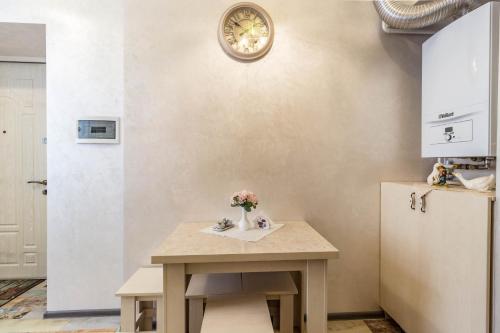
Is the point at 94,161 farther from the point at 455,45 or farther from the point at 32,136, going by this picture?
the point at 455,45

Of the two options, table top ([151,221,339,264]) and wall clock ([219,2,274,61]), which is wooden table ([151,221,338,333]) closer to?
table top ([151,221,339,264])

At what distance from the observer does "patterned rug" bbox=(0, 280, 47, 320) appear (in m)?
2.07

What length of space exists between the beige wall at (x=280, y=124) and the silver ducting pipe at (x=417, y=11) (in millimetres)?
213

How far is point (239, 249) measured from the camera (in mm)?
1344

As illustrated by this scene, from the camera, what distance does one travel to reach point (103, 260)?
6.90 feet

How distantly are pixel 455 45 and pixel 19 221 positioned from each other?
12.6 feet

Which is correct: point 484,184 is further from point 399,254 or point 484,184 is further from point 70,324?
point 70,324

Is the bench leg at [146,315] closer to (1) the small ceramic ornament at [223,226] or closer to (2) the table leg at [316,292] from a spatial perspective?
(1) the small ceramic ornament at [223,226]

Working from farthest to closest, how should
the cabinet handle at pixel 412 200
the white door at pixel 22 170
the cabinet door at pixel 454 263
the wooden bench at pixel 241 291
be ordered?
the white door at pixel 22 170
the cabinet handle at pixel 412 200
the wooden bench at pixel 241 291
the cabinet door at pixel 454 263

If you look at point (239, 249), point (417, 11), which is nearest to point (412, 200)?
point (239, 249)

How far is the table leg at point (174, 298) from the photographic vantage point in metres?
1.28

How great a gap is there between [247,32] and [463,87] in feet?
4.59

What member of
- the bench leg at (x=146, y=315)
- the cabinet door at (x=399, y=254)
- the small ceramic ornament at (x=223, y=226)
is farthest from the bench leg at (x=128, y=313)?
the cabinet door at (x=399, y=254)

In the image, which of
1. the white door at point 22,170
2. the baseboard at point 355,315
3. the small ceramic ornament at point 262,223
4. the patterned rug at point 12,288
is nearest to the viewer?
the small ceramic ornament at point 262,223
